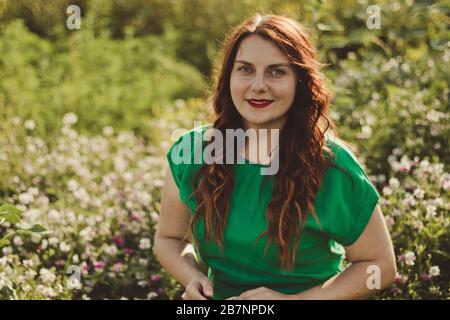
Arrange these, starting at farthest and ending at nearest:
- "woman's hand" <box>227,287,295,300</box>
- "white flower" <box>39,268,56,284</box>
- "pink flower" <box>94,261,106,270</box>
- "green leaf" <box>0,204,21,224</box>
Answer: "pink flower" <box>94,261,106,270</box>
"white flower" <box>39,268,56,284</box>
"green leaf" <box>0,204,21,224</box>
"woman's hand" <box>227,287,295,300</box>

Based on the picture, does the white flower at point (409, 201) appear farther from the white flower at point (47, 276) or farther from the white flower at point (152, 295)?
the white flower at point (47, 276)

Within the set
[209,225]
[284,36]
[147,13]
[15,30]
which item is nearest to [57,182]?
[15,30]

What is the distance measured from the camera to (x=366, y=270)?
7.43 feet

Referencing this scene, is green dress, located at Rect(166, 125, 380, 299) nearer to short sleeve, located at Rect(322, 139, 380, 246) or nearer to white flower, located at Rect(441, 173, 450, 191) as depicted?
short sleeve, located at Rect(322, 139, 380, 246)

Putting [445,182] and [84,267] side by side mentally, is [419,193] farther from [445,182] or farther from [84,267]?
[84,267]

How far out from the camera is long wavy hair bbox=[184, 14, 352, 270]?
7.39 feet

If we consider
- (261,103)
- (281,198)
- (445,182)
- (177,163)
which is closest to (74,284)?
(177,163)

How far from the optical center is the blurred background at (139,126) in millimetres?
3211

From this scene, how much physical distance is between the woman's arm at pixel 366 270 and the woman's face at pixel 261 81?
1.50 feet

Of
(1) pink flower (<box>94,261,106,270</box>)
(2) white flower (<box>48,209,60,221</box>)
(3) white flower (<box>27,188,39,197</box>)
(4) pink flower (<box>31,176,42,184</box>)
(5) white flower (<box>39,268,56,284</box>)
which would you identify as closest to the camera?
(5) white flower (<box>39,268,56,284</box>)

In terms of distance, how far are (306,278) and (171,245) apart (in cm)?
48

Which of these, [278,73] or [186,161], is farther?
[186,161]

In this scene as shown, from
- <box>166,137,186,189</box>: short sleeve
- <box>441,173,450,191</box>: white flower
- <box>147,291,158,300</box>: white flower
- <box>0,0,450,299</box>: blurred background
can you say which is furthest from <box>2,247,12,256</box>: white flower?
<box>441,173,450,191</box>: white flower

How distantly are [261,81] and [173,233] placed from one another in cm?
65
